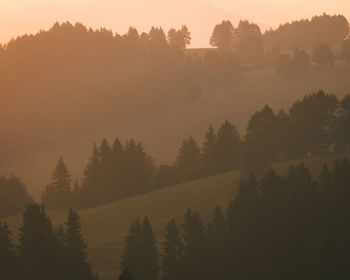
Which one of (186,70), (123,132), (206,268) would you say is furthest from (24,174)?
(206,268)

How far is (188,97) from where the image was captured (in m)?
185

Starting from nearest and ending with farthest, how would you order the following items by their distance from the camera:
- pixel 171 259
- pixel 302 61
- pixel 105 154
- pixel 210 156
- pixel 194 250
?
pixel 171 259 < pixel 194 250 < pixel 210 156 < pixel 105 154 < pixel 302 61

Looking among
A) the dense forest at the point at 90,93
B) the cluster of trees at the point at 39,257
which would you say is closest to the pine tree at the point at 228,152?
the cluster of trees at the point at 39,257

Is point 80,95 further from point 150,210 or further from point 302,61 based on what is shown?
point 150,210

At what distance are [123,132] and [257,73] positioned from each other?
49.4 meters

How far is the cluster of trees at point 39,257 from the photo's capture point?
6212cm

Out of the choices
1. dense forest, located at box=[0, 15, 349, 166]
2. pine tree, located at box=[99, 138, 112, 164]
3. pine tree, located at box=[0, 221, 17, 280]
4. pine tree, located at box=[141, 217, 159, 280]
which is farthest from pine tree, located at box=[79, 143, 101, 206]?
dense forest, located at box=[0, 15, 349, 166]

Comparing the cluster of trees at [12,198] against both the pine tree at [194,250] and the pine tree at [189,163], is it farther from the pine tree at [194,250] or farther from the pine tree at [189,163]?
the pine tree at [194,250]

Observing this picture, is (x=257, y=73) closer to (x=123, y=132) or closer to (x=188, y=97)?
(x=188, y=97)

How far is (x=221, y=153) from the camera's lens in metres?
107

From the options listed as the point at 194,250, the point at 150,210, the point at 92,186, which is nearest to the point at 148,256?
the point at 194,250

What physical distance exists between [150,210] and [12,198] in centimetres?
3151

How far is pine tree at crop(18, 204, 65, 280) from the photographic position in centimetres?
6241

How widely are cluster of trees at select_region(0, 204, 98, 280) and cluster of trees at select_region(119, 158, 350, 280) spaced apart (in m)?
5.00
